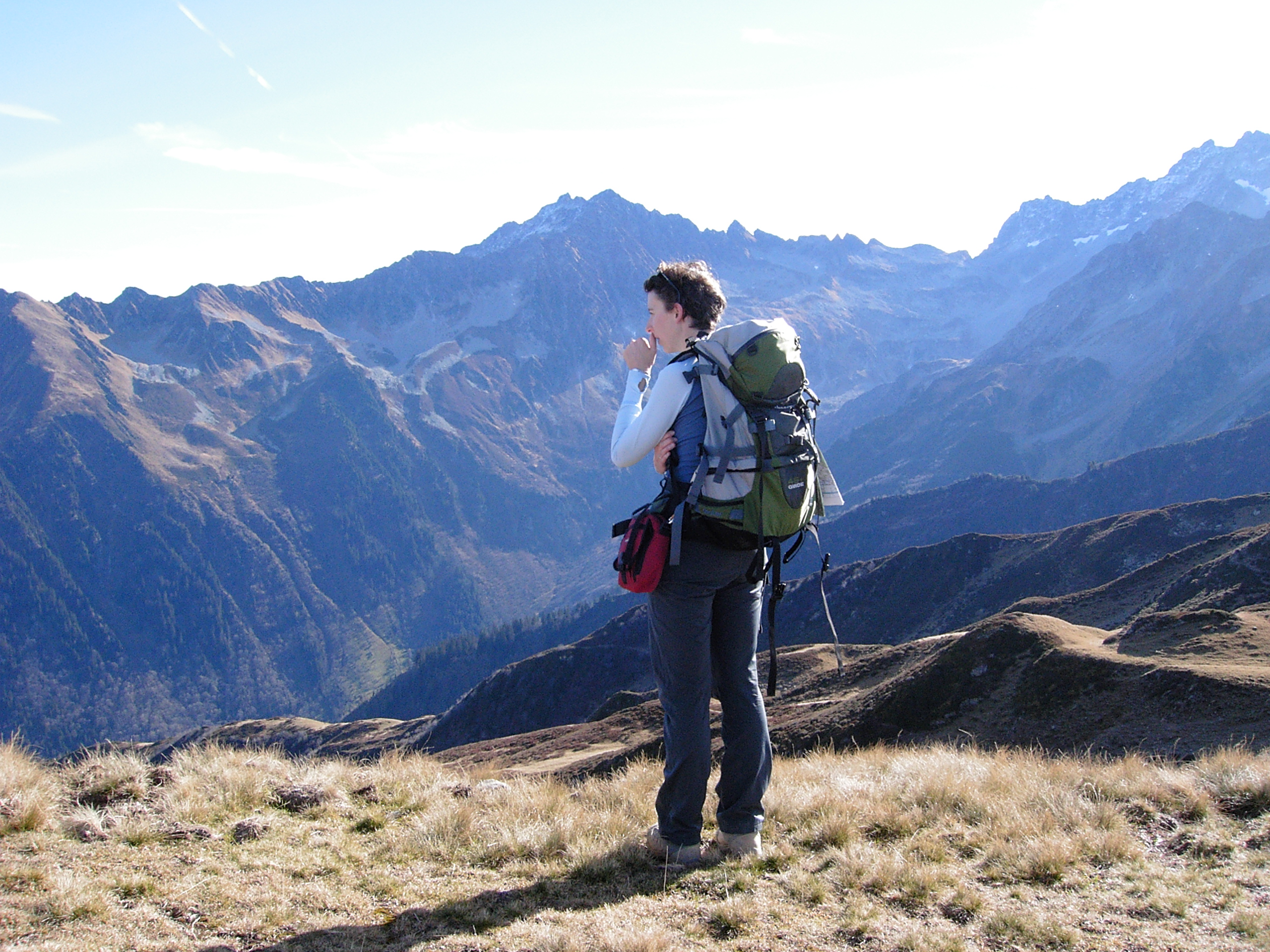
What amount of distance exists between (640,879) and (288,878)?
1.91 metres

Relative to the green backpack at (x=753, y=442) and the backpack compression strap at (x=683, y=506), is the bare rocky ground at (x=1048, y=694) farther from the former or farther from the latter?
the green backpack at (x=753, y=442)

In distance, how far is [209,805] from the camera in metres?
5.68

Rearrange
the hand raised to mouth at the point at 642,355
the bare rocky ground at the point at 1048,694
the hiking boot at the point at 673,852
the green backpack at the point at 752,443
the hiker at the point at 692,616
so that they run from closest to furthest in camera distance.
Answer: the green backpack at the point at 752,443, the hiker at the point at 692,616, the hiking boot at the point at 673,852, the hand raised to mouth at the point at 642,355, the bare rocky ground at the point at 1048,694

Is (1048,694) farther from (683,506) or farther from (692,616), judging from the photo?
(683,506)

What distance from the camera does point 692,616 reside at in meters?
4.50

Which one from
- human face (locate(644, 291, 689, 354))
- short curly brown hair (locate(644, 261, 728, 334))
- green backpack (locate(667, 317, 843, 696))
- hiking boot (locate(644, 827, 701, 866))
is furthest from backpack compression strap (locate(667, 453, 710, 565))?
hiking boot (locate(644, 827, 701, 866))

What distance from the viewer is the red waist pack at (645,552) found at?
429 cm

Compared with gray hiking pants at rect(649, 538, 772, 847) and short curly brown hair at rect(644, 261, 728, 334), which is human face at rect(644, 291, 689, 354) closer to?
short curly brown hair at rect(644, 261, 728, 334)

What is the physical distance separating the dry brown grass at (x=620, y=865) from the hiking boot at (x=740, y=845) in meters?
0.09

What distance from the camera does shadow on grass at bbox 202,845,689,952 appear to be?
3.77m

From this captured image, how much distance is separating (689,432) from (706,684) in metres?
1.39

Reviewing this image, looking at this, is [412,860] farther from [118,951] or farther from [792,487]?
[792,487]

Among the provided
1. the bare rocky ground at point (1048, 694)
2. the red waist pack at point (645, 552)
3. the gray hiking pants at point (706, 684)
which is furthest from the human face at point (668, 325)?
the bare rocky ground at point (1048, 694)

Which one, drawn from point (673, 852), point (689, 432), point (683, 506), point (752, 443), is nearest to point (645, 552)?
point (683, 506)
